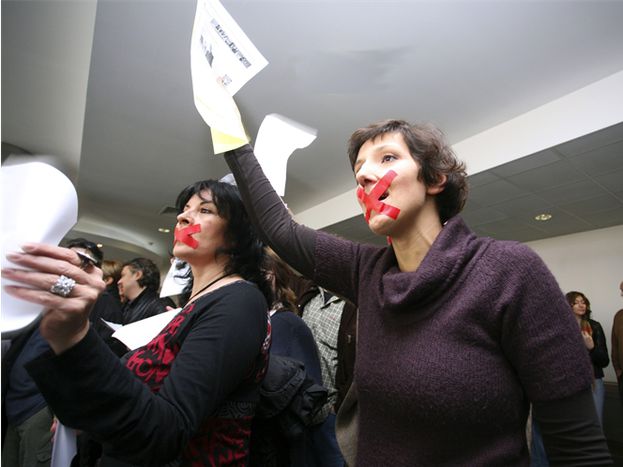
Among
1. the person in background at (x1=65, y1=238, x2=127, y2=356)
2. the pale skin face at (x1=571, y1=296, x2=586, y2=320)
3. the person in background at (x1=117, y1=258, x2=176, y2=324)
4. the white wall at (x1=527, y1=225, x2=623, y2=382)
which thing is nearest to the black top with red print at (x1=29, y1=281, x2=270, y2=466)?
the person in background at (x1=65, y1=238, x2=127, y2=356)

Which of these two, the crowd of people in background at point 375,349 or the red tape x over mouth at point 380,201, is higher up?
the red tape x over mouth at point 380,201

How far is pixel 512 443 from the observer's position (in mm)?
608

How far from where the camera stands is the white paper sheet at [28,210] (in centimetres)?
28

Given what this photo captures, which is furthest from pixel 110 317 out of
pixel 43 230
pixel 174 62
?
pixel 43 230

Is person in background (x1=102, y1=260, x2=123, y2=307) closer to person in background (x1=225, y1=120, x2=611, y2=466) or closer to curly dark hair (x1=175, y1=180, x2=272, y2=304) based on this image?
curly dark hair (x1=175, y1=180, x2=272, y2=304)

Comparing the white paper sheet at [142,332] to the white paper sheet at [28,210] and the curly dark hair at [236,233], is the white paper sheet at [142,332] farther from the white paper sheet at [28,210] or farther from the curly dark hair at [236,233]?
the white paper sheet at [28,210]

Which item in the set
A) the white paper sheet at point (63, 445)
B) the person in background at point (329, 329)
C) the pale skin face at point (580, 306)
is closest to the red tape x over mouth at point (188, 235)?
the white paper sheet at point (63, 445)

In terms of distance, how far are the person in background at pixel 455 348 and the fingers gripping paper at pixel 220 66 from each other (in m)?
0.32

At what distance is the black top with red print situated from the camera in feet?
1.53

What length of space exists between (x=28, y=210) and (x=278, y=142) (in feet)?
2.58

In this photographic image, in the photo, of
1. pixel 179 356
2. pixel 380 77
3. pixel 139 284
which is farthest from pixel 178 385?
pixel 380 77

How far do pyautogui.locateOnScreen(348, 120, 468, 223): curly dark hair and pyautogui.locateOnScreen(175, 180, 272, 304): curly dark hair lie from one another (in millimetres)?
427

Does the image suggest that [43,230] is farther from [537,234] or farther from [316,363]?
[537,234]

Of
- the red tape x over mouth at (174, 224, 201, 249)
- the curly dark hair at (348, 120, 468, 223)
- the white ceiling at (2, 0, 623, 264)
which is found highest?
the white ceiling at (2, 0, 623, 264)
